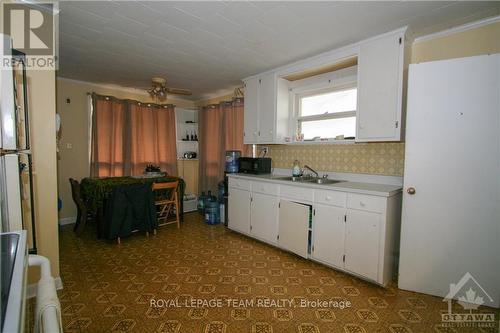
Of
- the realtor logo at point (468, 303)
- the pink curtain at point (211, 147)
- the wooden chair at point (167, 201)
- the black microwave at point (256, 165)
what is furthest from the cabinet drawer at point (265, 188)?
the realtor logo at point (468, 303)

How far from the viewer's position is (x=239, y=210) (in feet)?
12.0

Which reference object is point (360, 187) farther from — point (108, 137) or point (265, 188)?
point (108, 137)

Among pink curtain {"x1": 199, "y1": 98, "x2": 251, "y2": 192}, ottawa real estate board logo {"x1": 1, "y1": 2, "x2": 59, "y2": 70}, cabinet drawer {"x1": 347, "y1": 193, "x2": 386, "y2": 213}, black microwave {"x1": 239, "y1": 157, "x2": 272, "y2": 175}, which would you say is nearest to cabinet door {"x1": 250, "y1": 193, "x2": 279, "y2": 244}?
black microwave {"x1": 239, "y1": 157, "x2": 272, "y2": 175}

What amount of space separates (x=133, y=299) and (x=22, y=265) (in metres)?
1.60

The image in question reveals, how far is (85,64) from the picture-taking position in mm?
3350

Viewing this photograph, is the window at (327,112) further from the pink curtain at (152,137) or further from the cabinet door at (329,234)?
the pink curtain at (152,137)

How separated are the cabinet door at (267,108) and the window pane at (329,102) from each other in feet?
1.55

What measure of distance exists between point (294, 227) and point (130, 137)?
3.65 metres

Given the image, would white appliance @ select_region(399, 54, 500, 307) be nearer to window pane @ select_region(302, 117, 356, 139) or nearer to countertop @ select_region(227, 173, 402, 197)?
countertop @ select_region(227, 173, 402, 197)

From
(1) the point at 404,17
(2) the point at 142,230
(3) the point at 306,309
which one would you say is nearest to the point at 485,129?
(1) the point at 404,17

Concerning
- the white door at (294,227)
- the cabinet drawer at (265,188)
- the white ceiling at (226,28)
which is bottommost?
the white door at (294,227)

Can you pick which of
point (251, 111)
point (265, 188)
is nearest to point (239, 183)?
point (265, 188)

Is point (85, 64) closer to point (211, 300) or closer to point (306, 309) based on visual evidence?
→ point (211, 300)

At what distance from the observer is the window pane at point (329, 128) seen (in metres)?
3.03
